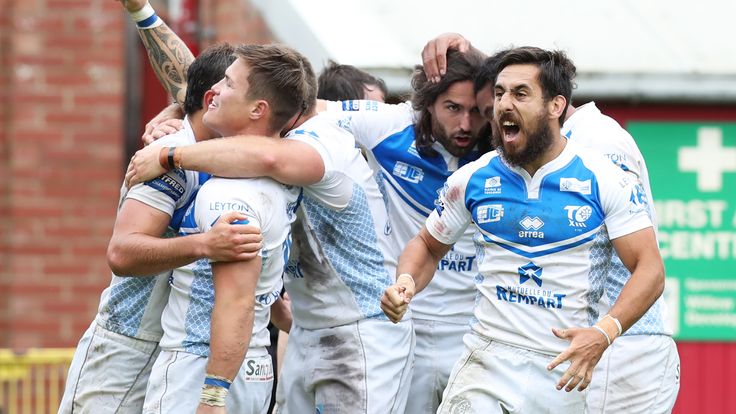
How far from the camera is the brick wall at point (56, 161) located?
35.5ft

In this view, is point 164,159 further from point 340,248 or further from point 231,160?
point 340,248

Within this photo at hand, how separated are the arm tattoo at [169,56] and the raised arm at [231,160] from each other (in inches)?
44.7

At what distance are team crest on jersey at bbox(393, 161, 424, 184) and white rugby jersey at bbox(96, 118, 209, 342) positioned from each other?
1.19m

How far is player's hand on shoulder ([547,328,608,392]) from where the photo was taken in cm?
515

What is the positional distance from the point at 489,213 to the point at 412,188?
995 mm

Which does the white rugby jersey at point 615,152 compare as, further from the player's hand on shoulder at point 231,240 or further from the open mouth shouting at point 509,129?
the player's hand on shoulder at point 231,240

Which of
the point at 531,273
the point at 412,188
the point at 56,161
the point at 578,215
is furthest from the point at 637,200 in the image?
the point at 56,161

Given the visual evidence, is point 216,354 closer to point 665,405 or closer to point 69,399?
point 69,399

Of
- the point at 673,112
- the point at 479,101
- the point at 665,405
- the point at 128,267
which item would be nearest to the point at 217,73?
the point at 128,267

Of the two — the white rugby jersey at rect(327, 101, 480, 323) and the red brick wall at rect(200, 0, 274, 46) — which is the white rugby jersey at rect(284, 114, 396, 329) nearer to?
the white rugby jersey at rect(327, 101, 480, 323)

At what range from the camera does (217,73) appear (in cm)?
565

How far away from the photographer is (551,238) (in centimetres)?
547

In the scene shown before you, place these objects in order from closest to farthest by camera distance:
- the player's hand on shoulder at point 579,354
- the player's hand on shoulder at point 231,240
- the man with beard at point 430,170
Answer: the player's hand on shoulder at point 231,240 → the player's hand on shoulder at point 579,354 → the man with beard at point 430,170

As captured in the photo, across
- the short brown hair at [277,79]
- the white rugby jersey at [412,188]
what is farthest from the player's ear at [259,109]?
the white rugby jersey at [412,188]
